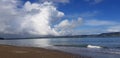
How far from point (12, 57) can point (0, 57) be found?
1140 millimetres

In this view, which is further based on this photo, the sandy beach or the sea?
the sea

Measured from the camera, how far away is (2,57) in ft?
57.6

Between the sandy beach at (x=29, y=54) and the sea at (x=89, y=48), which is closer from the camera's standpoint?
the sandy beach at (x=29, y=54)

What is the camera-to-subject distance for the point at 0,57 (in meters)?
17.5

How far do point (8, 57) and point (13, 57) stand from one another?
528 mm

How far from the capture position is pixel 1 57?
17484 millimetres

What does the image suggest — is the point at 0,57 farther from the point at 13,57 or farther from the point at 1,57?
the point at 13,57

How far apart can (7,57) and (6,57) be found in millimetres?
98

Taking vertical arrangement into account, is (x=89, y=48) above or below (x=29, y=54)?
above

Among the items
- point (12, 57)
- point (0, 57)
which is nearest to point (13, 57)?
point (12, 57)

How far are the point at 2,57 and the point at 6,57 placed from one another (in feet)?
1.66

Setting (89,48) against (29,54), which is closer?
(29,54)

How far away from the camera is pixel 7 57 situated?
59.0 feet

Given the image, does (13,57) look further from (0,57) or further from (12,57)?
(0,57)
